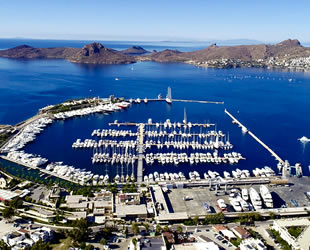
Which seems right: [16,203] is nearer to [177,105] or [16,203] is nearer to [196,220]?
[196,220]

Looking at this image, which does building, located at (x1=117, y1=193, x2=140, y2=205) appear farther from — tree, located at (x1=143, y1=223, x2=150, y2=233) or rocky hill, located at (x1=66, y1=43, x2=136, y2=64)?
rocky hill, located at (x1=66, y1=43, x2=136, y2=64)

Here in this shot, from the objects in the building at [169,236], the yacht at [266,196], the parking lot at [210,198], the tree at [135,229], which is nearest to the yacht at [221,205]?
the parking lot at [210,198]

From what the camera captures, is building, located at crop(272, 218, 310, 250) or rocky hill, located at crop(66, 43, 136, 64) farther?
rocky hill, located at crop(66, 43, 136, 64)

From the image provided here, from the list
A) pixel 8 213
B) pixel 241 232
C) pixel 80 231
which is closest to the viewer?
pixel 80 231

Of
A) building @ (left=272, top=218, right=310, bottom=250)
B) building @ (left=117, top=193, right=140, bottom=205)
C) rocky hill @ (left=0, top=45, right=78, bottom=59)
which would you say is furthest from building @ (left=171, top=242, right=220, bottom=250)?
rocky hill @ (left=0, top=45, right=78, bottom=59)

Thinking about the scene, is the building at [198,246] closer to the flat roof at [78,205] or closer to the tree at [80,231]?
the tree at [80,231]

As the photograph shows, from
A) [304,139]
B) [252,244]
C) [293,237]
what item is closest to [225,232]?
[252,244]
